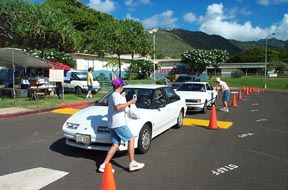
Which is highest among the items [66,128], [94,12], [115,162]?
[94,12]

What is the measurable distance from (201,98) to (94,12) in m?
41.9

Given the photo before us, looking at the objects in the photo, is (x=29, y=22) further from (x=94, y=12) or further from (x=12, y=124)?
(x=94, y=12)

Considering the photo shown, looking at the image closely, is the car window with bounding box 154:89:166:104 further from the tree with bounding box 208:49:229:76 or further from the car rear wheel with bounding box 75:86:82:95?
the tree with bounding box 208:49:229:76

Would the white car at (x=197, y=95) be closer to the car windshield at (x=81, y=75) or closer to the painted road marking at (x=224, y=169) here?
the painted road marking at (x=224, y=169)

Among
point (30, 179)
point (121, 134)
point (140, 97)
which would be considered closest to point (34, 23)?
point (140, 97)

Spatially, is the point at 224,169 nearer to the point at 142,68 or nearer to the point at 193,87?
the point at 193,87

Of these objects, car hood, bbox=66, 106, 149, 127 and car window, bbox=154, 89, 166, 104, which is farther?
car window, bbox=154, 89, 166, 104

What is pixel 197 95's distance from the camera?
43.2ft

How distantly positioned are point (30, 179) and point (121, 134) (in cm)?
171

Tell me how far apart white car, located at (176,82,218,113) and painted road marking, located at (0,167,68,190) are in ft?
27.1

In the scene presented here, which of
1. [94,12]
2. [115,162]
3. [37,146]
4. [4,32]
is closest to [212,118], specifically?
[115,162]

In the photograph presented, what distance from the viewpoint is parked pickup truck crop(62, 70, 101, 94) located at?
2136 centimetres

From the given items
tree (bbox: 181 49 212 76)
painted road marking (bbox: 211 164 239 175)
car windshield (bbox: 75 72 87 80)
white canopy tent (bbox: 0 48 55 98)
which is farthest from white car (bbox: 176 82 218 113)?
tree (bbox: 181 49 212 76)

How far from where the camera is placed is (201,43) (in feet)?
535
